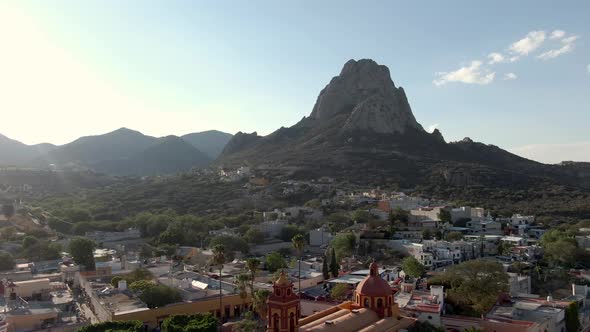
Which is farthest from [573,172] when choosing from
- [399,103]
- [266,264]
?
[266,264]

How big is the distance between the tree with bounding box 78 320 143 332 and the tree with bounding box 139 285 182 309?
4.85m

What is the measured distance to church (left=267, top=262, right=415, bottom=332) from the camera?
25406 millimetres

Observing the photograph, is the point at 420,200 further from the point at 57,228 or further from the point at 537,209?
the point at 57,228

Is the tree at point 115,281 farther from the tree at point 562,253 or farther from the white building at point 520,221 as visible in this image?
the white building at point 520,221

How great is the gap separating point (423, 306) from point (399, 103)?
14109 cm

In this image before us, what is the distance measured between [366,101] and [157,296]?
423 feet

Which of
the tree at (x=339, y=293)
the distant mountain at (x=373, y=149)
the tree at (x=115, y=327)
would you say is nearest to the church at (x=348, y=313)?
the tree at (x=339, y=293)

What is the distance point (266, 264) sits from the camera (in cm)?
5406

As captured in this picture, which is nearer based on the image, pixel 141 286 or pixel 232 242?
pixel 141 286

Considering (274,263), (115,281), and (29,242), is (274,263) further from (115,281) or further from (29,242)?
(29,242)

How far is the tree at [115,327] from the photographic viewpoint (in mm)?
31000

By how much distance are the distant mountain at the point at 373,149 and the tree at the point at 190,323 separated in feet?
290

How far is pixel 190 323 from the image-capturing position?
108 ft

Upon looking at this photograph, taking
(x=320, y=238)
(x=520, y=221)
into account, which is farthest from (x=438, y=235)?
(x=520, y=221)
